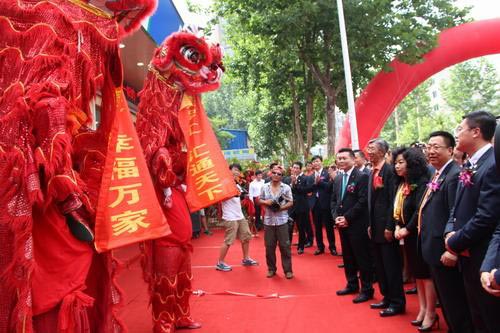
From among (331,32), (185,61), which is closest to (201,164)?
(185,61)

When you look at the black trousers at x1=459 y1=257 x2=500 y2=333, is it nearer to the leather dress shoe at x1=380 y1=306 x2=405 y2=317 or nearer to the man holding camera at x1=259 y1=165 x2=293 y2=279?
the leather dress shoe at x1=380 y1=306 x2=405 y2=317

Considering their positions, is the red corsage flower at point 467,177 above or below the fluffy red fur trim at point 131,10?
below

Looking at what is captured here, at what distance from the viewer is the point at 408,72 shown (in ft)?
43.1

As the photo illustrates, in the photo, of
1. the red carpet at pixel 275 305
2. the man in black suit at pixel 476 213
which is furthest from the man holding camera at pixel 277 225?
the man in black suit at pixel 476 213

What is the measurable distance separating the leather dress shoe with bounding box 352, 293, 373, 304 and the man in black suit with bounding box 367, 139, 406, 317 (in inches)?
10.0

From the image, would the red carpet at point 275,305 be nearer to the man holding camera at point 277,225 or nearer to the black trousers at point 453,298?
the man holding camera at point 277,225

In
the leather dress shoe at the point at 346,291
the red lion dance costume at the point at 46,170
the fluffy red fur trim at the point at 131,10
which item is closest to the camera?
the red lion dance costume at the point at 46,170

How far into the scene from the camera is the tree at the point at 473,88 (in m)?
33.9

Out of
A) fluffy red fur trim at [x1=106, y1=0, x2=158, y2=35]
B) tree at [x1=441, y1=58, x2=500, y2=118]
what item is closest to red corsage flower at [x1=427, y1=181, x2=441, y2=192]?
fluffy red fur trim at [x1=106, y1=0, x2=158, y2=35]

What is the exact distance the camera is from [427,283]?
3.72 metres

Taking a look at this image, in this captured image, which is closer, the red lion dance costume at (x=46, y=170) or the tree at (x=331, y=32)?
the red lion dance costume at (x=46, y=170)

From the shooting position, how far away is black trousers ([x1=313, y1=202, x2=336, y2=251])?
7.57 meters

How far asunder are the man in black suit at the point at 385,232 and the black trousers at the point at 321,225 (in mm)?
3186

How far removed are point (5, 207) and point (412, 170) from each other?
329cm
